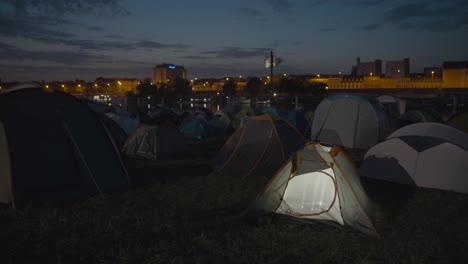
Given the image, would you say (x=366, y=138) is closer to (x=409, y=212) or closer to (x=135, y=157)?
(x=409, y=212)

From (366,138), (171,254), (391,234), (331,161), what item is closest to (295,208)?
(331,161)

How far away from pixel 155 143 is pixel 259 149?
3907 millimetres

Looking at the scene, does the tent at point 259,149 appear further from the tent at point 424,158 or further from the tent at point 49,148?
the tent at point 49,148

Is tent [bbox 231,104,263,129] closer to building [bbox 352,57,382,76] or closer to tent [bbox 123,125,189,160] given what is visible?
tent [bbox 123,125,189,160]

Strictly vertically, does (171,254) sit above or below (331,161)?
below

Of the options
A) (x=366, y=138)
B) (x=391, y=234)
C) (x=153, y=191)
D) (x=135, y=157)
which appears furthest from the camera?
(x=366, y=138)

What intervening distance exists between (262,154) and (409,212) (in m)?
3.61

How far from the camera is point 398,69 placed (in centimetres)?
10806

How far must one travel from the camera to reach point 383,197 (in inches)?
286

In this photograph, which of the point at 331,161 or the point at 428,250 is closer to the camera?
the point at 428,250

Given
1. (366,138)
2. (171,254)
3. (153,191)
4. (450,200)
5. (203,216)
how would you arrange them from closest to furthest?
(171,254)
(203,216)
(450,200)
(153,191)
(366,138)

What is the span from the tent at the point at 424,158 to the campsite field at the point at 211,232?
0.41m

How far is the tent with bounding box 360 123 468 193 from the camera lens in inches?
302

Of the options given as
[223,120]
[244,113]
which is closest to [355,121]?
[244,113]
